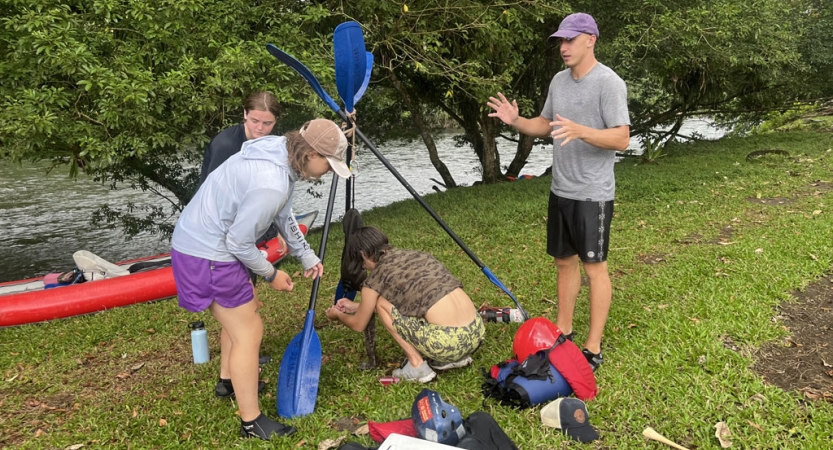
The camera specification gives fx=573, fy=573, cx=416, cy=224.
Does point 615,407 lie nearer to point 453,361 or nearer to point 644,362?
point 644,362

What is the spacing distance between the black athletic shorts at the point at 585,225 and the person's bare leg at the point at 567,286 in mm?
145

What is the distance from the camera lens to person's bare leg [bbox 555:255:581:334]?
145 inches

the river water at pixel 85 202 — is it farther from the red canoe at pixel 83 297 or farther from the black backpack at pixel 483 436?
the black backpack at pixel 483 436

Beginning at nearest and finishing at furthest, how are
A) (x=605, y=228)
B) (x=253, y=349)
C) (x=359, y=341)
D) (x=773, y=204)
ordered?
(x=253, y=349) < (x=605, y=228) < (x=359, y=341) < (x=773, y=204)

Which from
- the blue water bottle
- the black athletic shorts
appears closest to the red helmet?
the black athletic shorts

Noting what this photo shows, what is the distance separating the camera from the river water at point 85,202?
456 inches

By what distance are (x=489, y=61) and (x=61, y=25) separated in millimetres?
5654

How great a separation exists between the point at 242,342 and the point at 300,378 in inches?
21.6

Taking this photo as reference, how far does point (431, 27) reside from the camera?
26.7 feet

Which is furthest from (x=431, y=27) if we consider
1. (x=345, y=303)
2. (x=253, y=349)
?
(x=253, y=349)

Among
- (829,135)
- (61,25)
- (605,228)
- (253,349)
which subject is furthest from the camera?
(829,135)

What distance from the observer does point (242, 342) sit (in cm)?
278

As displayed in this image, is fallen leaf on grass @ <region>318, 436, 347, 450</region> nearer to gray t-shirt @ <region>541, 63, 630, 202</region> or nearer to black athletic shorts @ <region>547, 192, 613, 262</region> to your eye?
black athletic shorts @ <region>547, 192, 613, 262</region>

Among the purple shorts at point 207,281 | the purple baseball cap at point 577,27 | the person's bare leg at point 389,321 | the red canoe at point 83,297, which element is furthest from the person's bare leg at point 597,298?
the red canoe at point 83,297
